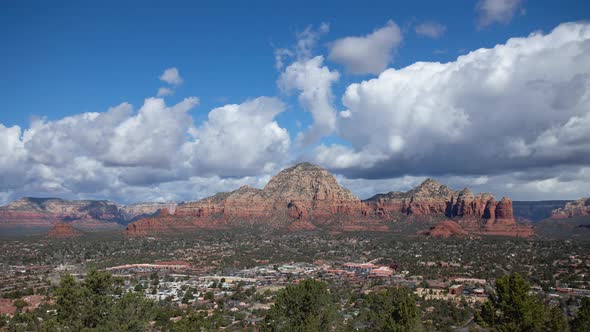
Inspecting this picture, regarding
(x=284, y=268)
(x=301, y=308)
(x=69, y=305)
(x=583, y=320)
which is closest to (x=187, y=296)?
(x=301, y=308)

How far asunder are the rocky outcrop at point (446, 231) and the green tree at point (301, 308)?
144m

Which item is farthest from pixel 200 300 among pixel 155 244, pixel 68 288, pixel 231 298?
pixel 155 244

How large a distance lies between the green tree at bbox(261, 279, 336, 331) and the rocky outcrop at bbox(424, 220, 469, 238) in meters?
144

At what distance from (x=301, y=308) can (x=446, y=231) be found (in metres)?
149

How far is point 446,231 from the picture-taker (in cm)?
18288

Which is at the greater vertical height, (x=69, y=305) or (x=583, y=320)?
(x=69, y=305)

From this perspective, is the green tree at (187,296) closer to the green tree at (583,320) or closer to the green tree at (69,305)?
the green tree at (69,305)

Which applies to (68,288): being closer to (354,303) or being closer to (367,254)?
(354,303)

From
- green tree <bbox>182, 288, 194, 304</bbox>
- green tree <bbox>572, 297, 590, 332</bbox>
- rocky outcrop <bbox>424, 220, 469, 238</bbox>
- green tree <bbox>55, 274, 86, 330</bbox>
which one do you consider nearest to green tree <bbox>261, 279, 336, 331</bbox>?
green tree <bbox>55, 274, 86, 330</bbox>

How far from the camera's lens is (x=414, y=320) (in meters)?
38.8

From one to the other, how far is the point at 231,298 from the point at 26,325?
109ft

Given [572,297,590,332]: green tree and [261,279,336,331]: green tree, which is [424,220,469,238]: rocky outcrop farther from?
[261,279,336,331]: green tree

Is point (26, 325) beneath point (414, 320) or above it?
beneath

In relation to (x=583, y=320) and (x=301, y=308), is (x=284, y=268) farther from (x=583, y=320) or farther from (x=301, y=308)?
(x=583, y=320)
